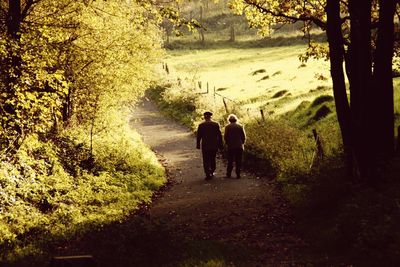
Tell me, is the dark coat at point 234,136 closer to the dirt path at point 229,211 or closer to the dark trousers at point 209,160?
the dark trousers at point 209,160

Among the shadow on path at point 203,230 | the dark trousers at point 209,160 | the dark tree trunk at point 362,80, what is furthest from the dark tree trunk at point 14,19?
the dark tree trunk at point 362,80

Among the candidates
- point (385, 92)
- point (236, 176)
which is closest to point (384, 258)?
point (385, 92)

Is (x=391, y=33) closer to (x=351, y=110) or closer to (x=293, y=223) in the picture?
(x=351, y=110)

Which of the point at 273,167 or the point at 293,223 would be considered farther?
the point at 273,167

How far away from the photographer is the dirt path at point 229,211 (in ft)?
35.6

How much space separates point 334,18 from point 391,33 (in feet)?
6.12

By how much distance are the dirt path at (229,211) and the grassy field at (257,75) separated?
536 cm

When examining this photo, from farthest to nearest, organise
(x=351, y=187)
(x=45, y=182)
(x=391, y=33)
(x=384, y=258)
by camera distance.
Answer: (x=45, y=182), (x=391, y=33), (x=351, y=187), (x=384, y=258)

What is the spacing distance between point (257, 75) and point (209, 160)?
3267 cm

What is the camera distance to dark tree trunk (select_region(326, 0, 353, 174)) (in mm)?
11469

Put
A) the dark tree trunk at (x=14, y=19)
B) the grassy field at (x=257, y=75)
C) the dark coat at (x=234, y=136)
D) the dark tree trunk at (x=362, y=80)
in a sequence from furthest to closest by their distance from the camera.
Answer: the grassy field at (x=257, y=75) → the dark coat at (x=234, y=136) → the dark tree trunk at (x=14, y=19) → the dark tree trunk at (x=362, y=80)

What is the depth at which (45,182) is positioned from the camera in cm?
1430

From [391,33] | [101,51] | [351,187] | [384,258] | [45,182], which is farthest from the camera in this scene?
[101,51]

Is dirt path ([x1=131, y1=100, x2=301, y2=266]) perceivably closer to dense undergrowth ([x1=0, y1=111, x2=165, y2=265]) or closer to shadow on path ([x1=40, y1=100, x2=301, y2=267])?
shadow on path ([x1=40, y1=100, x2=301, y2=267])
